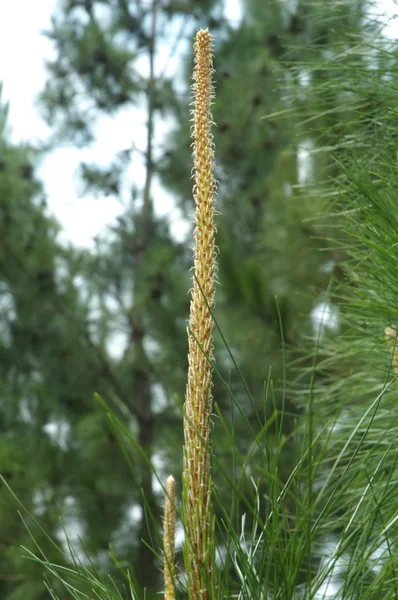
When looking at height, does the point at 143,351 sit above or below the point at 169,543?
below

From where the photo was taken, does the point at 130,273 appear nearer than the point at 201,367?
No

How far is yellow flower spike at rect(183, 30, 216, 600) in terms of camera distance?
45 cm

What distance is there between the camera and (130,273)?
351 cm

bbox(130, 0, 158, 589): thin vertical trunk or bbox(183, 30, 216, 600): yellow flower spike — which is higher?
bbox(183, 30, 216, 600): yellow flower spike

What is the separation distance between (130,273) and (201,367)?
308cm

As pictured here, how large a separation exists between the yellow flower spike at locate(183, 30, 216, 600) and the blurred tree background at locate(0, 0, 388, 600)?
1.85 metres

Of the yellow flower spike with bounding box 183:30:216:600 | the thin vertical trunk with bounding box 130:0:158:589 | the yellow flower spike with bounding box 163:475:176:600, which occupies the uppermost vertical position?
the yellow flower spike with bounding box 183:30:216:600

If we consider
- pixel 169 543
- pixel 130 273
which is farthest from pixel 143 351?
pixel 169 543

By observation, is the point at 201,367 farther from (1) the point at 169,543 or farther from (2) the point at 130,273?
(2) the point at 130,273

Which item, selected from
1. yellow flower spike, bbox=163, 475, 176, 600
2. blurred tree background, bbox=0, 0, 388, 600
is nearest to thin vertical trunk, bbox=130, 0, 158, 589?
blurred tree background, bbox=0, 0, 388, 600

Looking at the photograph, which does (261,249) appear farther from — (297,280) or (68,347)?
(68,347)

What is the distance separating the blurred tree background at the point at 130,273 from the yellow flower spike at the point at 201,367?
185 centimetres

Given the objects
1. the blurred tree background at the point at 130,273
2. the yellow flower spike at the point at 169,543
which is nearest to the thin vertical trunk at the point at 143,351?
the blurred tree background at the point at 130,273

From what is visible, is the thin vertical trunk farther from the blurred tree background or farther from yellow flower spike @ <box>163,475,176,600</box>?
yellow flower spike @ <box>163,475,176,600</box>
